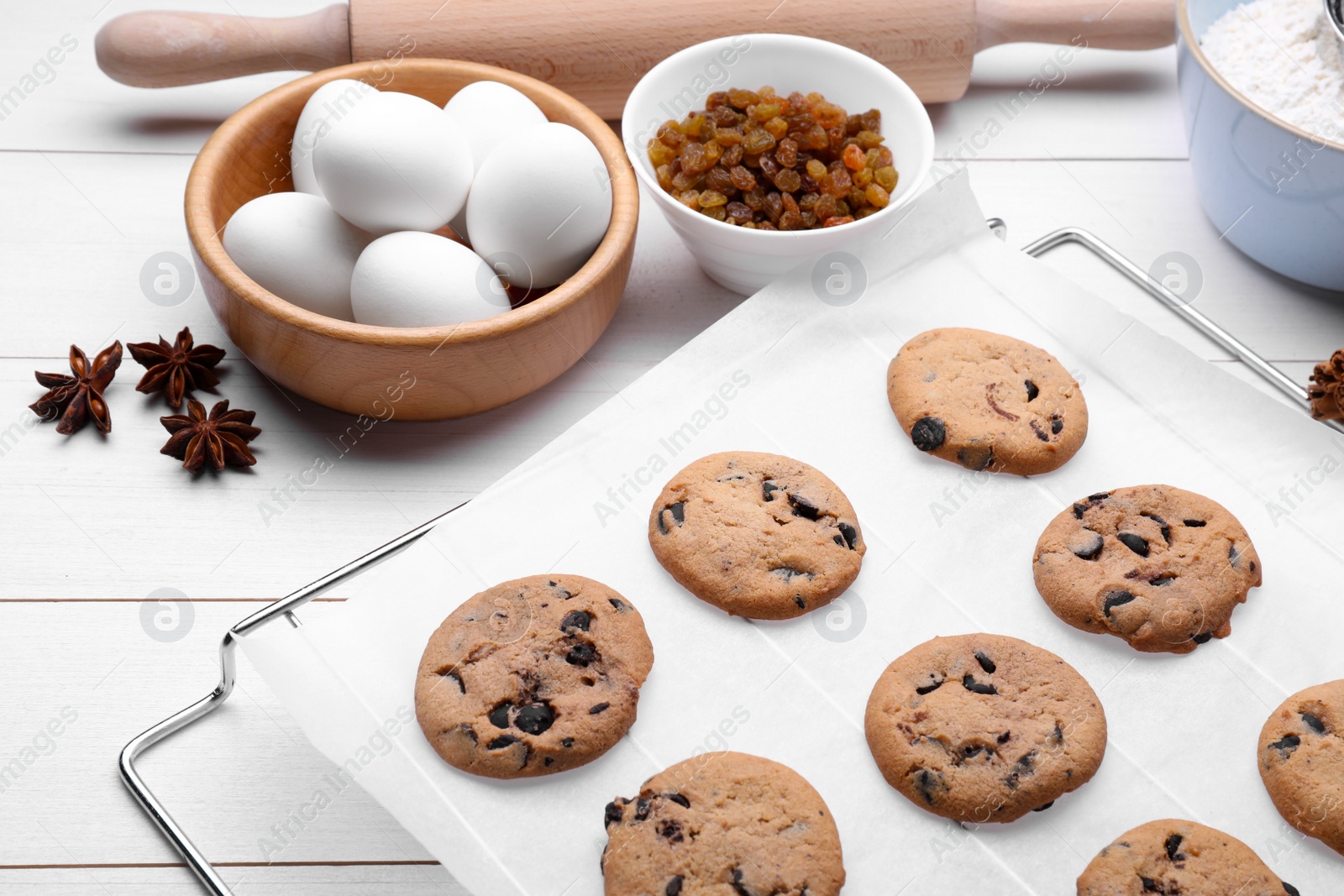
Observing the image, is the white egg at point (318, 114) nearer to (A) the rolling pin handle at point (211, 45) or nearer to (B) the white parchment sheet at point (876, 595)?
(A) the rolling pin handle at point (211, 45)

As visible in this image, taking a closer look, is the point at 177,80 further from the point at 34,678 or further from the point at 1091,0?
the point at 1091,0

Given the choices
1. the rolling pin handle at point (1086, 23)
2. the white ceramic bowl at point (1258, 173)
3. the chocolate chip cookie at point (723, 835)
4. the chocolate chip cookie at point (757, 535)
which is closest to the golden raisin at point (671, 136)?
the chocolate chip cookie at point (757, 535)

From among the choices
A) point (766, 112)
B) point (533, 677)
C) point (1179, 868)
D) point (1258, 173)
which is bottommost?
point (1179, 868)

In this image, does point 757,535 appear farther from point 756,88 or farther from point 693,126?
point 756,88

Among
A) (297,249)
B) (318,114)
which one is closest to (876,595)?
(297,249)

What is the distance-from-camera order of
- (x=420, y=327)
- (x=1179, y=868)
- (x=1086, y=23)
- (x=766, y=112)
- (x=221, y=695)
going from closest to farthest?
1. (x=1179, y=868)
2. (x=221, y=695)
3. (x=420, y=327)
4. (x=766, y=112)
5. (x=1086, y=23)

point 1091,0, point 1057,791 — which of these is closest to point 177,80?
point 1091,0

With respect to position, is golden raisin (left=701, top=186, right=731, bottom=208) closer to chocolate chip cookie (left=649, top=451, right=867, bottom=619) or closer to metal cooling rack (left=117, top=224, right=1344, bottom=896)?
chocolate chip cookie (left=649, top=451, right=867, bottom=619)

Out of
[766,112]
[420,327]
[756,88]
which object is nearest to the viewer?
[420,327]
